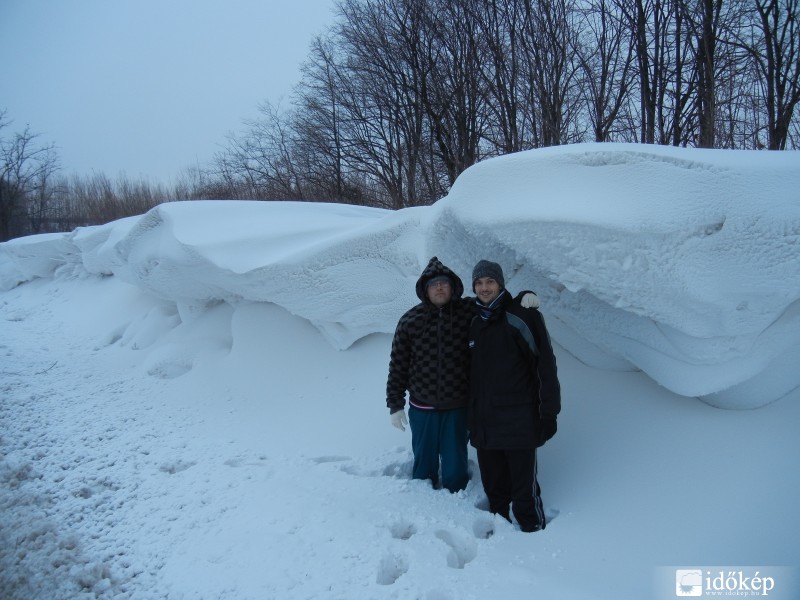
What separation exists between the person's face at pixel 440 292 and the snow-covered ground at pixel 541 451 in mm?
396

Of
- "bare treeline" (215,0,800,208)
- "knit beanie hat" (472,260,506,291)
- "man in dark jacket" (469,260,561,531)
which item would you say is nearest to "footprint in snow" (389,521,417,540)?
"man in dark jacket" (469,260,561,531)

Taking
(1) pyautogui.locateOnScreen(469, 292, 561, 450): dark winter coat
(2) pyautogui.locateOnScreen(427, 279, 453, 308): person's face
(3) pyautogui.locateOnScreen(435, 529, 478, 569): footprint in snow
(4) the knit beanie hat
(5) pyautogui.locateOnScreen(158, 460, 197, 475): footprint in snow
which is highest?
(4) the knit beanie hat

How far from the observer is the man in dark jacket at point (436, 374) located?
2395mm

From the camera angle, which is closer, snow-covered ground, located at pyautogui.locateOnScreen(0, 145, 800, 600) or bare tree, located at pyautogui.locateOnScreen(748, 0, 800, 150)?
snow-covered ground, located at pyautogui.locateOnScreen(0, 145, 800, 600)

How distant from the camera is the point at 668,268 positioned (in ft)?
6.78

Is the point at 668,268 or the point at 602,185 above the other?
the point at 602,185

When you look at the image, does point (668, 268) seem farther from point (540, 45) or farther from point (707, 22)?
point (540, 45)

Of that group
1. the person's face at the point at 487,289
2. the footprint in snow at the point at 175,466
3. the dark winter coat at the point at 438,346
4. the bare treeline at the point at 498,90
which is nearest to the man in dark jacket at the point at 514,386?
the person's face at the point at 487,289

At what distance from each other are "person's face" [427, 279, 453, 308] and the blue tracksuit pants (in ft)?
1.84

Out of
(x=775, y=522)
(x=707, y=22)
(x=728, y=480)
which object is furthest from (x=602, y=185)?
(x=707, y=22)

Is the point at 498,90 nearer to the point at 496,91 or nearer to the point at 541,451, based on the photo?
the point at 496,91

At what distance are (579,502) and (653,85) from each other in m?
7.26

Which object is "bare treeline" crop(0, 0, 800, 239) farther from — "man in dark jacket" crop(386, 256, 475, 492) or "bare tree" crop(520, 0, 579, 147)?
"man in dark jacket" crop(386, 256, 475, 492)

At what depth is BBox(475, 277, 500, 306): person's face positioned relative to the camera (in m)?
2.18
